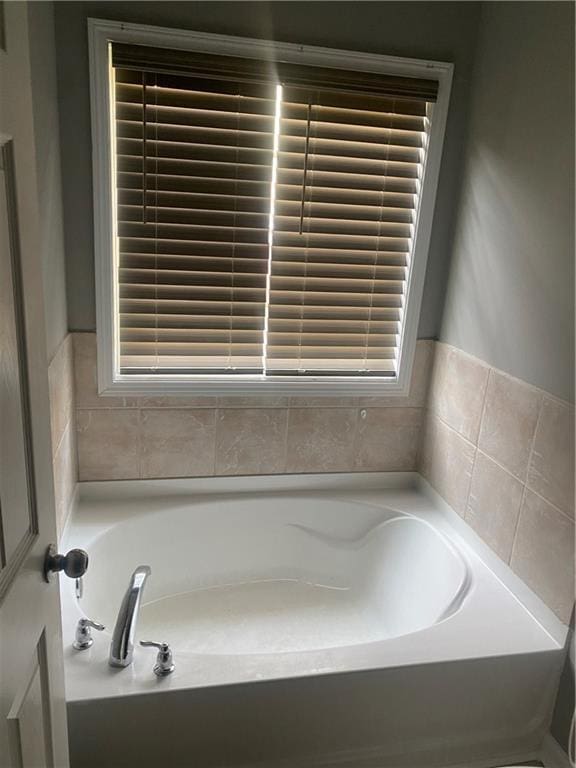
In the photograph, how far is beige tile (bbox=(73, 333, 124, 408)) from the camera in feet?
6.84

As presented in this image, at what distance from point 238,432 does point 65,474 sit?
25.9 inches

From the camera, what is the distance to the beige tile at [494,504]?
1.86m

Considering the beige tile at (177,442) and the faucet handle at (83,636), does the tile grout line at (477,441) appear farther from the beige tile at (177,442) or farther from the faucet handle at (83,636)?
the faucet handle at (83,636)

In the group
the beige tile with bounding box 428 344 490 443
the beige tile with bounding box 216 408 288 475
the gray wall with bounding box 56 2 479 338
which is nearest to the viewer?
the gray wall with bounding box 56 2 479 338

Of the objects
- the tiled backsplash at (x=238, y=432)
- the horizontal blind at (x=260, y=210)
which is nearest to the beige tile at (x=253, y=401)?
the tiled backsplash at (x=238, y=432)

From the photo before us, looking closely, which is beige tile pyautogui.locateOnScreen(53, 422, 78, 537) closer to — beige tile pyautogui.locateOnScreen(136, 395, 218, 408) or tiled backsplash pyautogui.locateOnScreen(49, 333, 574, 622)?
tiled backsplash pyautogui.locateOnScreen(49, 333, 574, 622)

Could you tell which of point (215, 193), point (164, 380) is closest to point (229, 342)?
point (164, 380)

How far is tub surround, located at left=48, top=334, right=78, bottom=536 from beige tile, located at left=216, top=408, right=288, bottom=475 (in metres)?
0.54

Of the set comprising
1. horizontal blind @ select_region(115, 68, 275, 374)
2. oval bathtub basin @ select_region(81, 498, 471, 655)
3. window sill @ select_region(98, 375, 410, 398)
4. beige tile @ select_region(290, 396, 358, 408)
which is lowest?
oval bathtub basin @ select_region(81, 498, 471, 655)

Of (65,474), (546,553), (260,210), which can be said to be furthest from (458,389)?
(65,474)

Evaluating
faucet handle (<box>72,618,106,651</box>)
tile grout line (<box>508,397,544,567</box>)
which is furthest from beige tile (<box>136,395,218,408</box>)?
tile grout line (<box>508,397,544,567</box>)

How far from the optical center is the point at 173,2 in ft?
6.00

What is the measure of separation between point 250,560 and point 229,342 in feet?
2.92

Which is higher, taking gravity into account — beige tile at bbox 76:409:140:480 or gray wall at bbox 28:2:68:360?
gray wall at bbox 28:2:68:360
